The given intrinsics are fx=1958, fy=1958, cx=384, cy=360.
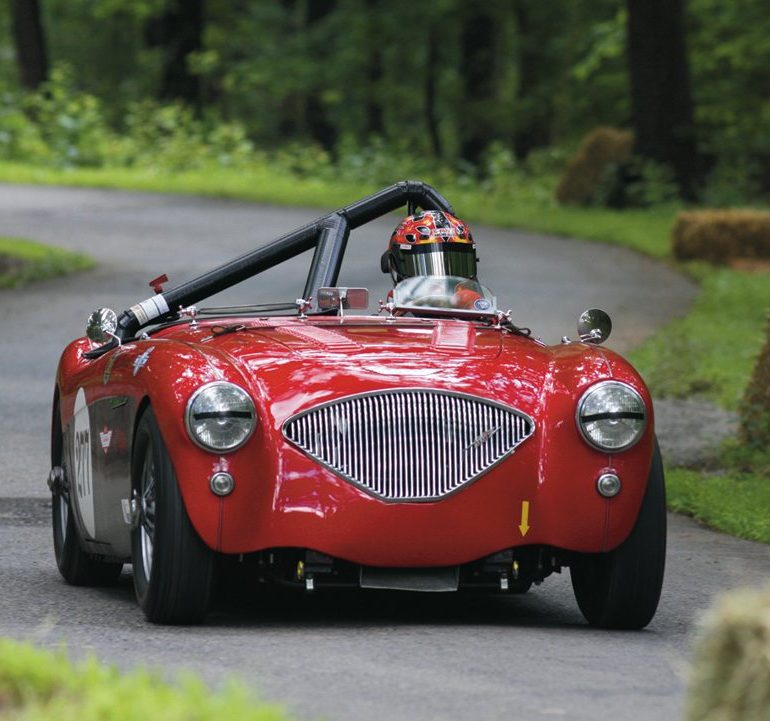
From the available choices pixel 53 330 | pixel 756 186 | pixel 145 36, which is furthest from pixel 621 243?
pixel 145 36

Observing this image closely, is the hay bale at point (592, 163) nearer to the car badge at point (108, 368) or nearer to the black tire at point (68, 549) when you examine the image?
the black tire at point (68, 549)

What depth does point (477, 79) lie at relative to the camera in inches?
2040

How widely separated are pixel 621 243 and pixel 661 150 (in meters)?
5.67

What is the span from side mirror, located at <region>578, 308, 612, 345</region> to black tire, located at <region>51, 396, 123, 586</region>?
207cm

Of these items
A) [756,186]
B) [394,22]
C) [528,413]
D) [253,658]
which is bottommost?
[253,658]

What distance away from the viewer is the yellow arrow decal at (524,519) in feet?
21.3

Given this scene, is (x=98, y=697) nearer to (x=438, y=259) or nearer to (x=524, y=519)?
(x=524, y=519)

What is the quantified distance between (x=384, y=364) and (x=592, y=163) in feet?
97.9

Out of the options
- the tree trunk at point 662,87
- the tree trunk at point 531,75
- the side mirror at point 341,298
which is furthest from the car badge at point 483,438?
the tree trunk at point 531,75

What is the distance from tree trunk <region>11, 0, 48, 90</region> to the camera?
46.4m

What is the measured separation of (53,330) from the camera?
19016mm

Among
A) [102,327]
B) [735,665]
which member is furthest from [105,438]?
[735,665]

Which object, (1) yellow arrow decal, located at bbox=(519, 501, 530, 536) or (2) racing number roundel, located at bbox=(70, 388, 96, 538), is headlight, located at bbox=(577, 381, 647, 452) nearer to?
(1) yellow arrow decal, located at bbox=(519, 501, 530, 536)

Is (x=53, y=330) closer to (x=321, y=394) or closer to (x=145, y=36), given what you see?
(x=321, y=394)
